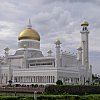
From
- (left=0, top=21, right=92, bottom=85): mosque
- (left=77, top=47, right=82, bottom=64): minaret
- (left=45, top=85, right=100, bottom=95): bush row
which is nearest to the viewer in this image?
(left=45, top=85, right=100, bottom=95): bush row

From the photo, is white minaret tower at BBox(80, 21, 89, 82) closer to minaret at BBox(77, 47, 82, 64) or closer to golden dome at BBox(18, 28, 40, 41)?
minaret at BBox(77, 47, 82, 64)

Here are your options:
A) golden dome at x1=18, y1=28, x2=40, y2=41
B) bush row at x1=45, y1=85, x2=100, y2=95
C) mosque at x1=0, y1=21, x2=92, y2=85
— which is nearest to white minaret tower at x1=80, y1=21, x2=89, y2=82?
mosque at x1=0, y1=21, x2=92, y2=85

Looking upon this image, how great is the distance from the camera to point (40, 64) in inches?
2968

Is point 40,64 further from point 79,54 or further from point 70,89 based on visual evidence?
point 70,89

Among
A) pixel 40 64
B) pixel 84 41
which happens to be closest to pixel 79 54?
pixel 84 41

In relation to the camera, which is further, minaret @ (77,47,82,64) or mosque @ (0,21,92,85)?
minaret @ (77,47,82,64)

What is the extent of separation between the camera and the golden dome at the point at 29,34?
3086 inches

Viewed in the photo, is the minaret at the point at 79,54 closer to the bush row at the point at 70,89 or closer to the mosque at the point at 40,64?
the mosque at the point at 40,64

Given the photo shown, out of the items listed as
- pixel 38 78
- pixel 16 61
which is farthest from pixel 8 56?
pixel 38 78

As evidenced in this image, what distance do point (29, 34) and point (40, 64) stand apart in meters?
9.15

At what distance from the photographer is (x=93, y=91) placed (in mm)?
46844

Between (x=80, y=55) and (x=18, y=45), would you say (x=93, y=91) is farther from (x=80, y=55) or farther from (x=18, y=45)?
(x=18, y=45)

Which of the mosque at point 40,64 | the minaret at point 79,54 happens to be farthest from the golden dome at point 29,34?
the minaret at point 79,54

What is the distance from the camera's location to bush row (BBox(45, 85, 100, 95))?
137ft
